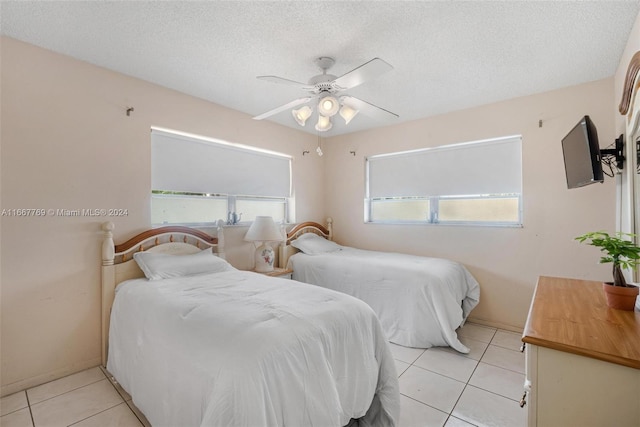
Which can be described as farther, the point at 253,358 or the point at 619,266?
the point at 619,266

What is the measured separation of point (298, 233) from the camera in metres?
4.11

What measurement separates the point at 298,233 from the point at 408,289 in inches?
71.8

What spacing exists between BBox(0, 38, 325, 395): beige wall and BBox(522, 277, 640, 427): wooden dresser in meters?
2.87

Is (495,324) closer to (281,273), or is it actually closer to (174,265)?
(281,273)

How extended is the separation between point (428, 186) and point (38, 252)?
3.82 m

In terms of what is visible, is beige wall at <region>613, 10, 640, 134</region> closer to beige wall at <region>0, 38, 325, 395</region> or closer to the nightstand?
beige wall at <region>0, 38, 325, 395</region>

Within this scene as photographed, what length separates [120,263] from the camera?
2.47 m

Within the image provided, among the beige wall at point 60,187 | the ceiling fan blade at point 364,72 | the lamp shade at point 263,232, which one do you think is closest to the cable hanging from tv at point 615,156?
the ceiling fan blade at point 364,72

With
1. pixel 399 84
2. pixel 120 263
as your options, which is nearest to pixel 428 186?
pixel 399 84

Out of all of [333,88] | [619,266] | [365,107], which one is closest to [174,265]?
[333,88]

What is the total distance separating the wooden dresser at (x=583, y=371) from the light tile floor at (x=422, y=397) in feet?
2.77

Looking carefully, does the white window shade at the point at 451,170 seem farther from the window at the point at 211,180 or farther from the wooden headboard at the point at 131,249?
the wooden headboard at the point at 131,249

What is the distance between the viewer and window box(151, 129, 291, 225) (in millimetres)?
2828

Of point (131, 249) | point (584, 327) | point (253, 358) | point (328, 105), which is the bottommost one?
point (253, 358)
